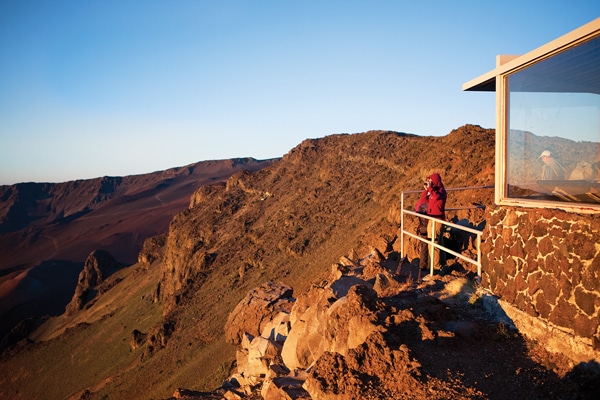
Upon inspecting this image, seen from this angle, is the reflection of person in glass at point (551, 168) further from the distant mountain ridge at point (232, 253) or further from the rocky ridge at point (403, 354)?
the distant mountain ridge at point (232, 253)

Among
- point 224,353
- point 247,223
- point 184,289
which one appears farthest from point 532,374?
point 247,223

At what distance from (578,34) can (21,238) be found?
9314 centimetres

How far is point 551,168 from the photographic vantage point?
15.9 ft

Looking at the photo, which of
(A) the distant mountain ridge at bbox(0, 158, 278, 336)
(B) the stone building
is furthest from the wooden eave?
(A) the distant mountain ridge at bbox(0, 158, 278, 336)

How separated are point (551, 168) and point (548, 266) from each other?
1.14 metres

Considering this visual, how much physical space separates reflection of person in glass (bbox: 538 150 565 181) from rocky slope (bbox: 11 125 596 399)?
6.55 ft

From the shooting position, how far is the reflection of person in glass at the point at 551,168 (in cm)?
477

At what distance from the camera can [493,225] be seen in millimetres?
5781

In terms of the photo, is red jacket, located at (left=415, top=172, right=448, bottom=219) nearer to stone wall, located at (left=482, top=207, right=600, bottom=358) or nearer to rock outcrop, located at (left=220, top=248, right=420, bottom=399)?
rock outcrop, located at (left=220, top=248, right=420, bottom=399)

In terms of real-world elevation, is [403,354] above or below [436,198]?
below

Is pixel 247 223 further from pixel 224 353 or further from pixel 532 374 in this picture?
pixel 532 374

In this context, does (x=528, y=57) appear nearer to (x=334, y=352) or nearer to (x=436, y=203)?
(x=436, y=203)

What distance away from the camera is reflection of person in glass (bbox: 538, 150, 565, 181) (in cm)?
477

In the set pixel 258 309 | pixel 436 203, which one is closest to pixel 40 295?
pixel 258 309
